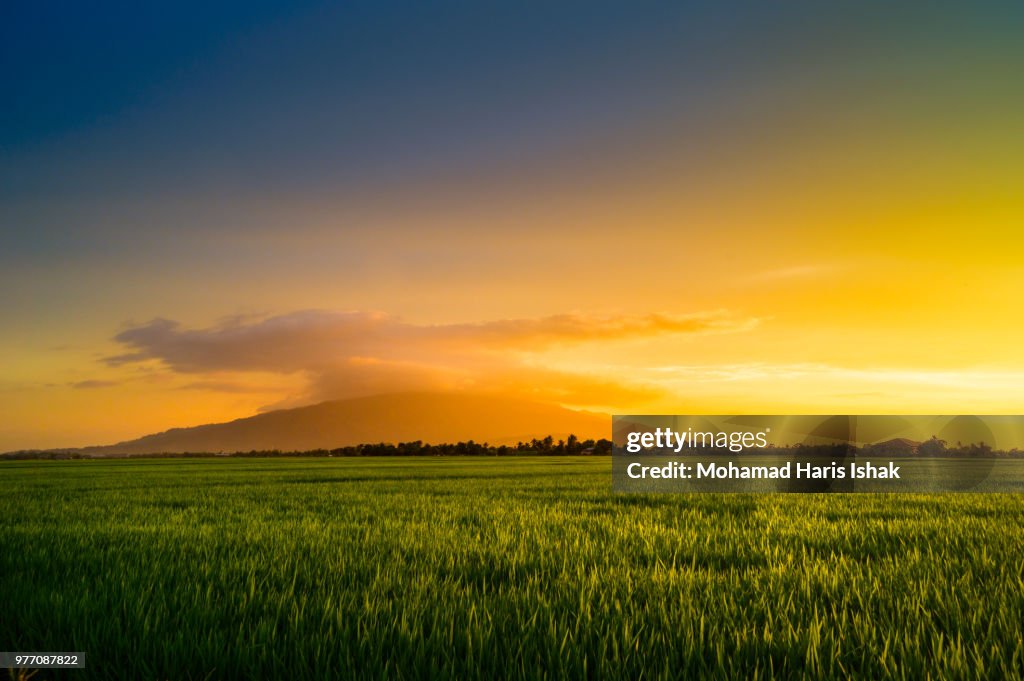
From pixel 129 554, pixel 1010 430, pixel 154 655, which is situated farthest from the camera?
pixel 1010 430

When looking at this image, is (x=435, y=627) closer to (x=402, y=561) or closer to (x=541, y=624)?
(x=541, y=624)

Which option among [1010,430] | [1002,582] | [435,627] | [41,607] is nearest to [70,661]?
[41,607]

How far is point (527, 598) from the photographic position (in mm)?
4816

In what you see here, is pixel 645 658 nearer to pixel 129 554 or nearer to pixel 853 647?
pixel 853 647

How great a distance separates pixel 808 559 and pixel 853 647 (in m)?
2.87

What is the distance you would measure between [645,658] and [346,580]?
3.14 metres

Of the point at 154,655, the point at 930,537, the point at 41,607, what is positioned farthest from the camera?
the point at 930,537

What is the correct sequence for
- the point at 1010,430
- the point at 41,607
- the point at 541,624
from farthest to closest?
the point at 1010,430 → the point at 41,607 → the point at 541,624

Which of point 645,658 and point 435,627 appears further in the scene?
point 435,627

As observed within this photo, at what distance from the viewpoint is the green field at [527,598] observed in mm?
3574

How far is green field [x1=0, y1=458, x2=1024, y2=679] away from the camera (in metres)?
3.57

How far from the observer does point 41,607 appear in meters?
4.78

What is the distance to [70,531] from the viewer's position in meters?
9.77

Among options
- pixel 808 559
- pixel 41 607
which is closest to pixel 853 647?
pixel 808 559
